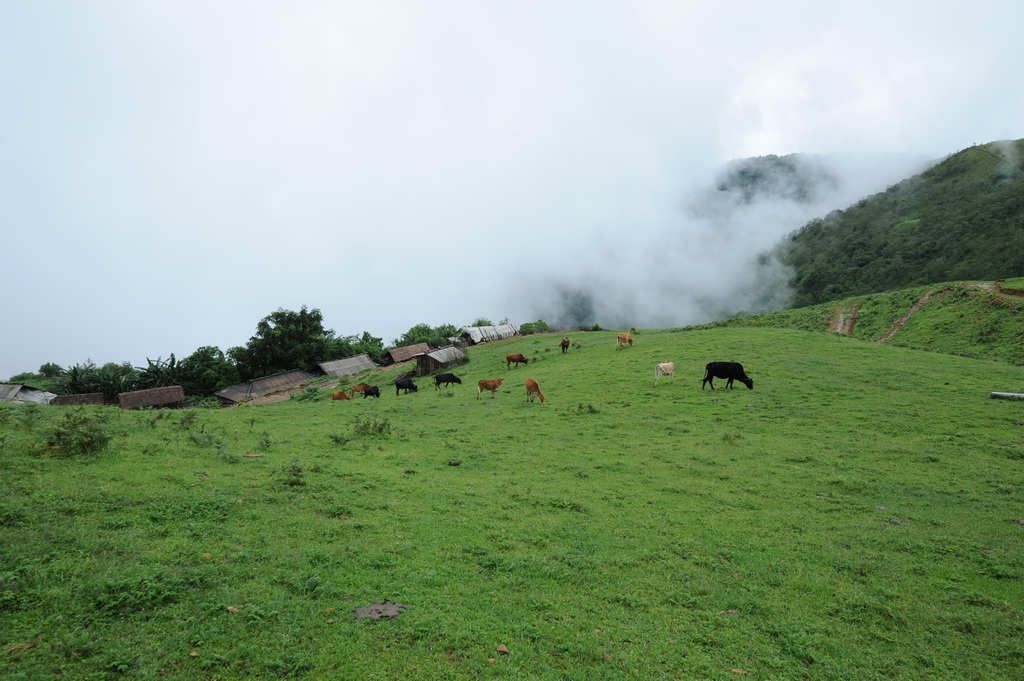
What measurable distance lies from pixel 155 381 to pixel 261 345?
11940mm

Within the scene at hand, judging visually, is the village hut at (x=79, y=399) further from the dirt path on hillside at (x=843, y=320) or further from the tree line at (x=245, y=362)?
the dirt path on hillside at (x=843, y=320)

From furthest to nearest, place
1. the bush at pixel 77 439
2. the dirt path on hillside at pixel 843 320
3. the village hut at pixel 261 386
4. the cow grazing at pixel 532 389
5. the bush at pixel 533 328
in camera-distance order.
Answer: the bush at pixel 533 328 → the village hut at pixel 261 386 → the dirt path on hillside at pixel 843 320 → the cow grazing at pixel 532 389 → the bush at pixel 77 439

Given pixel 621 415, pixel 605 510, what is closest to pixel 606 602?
pixel 605 510

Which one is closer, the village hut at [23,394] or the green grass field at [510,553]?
the green grass field at [510,553]

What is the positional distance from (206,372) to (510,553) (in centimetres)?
6145

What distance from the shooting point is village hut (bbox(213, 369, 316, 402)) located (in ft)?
173

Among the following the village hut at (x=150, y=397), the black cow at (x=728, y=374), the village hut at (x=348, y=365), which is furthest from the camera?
the village hut at (x=348, y=365)

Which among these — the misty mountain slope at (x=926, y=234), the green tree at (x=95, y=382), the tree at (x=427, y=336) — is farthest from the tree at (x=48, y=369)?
the misty mountain slope at (x=926, y=234)

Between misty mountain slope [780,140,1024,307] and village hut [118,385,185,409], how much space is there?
4159 inches

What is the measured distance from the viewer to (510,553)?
8.57 metres

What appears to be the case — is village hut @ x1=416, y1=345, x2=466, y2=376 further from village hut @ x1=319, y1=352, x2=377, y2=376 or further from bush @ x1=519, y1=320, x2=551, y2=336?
bush @ x1=519, y1=320, x2=551, y2=336

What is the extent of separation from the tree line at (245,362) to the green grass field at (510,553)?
156 feet

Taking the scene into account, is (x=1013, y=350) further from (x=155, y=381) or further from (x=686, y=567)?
(x=155, y=381)

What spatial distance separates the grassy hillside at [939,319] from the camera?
117 ft
